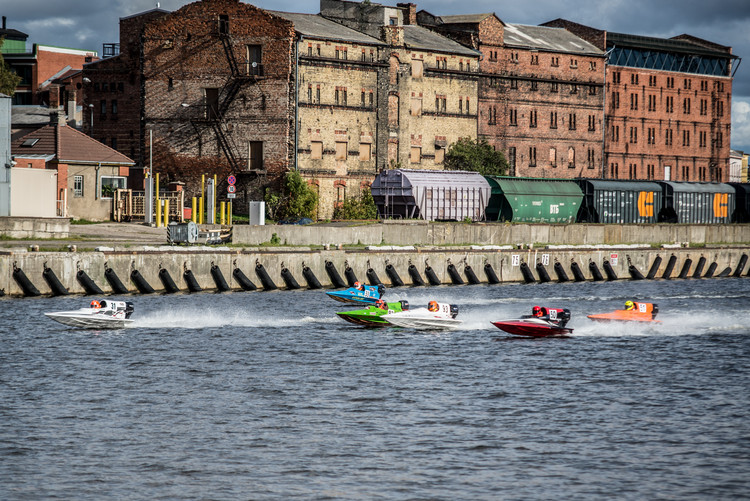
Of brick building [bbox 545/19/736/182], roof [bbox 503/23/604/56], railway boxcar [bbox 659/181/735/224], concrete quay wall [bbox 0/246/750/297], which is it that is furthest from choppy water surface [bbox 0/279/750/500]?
brick building [bbox 545/19/736/182]

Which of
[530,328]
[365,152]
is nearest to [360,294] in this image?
[530,328]

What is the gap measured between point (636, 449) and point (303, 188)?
6656 centimetres

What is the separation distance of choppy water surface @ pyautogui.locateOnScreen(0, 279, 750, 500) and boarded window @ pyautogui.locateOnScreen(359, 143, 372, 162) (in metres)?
49.6

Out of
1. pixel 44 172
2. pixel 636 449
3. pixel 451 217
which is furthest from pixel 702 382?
pixel 451 217

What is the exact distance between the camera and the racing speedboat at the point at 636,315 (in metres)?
48.4

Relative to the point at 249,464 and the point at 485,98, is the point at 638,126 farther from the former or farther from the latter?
the point at 249,464

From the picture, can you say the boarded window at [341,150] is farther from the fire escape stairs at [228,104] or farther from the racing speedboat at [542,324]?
the racing speedboat at [542,324]

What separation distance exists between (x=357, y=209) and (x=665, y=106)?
52.3m

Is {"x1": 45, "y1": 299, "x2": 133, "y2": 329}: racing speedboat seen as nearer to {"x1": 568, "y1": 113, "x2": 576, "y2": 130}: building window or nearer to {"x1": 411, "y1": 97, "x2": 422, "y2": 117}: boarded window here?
{"x1": 411, "y1": 97, "x2": 422, "y2": 117}: boarded window

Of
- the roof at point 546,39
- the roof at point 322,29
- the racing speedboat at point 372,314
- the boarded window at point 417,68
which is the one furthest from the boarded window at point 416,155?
the racing speedboat at point 372,314

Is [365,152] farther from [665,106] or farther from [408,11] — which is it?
[665,106]

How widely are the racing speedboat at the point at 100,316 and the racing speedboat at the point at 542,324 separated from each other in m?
14.4

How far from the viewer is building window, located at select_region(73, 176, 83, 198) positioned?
272ft

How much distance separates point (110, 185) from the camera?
8600cm
